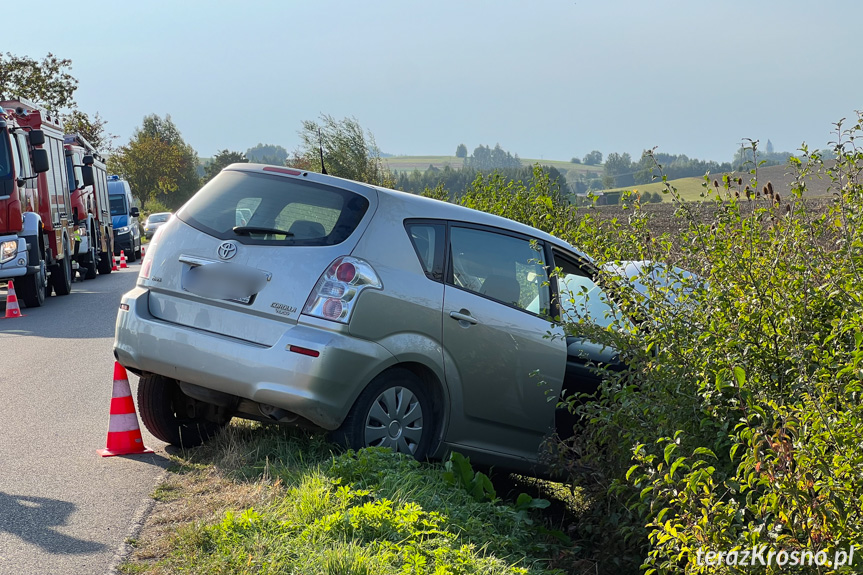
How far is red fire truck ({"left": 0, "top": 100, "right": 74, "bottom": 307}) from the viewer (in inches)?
659

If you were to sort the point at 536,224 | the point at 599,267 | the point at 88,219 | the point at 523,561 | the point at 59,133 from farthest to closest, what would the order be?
the point at 88,219
the point at 59,133
the point at 536,224
the point at 599,267
the point at 523,561

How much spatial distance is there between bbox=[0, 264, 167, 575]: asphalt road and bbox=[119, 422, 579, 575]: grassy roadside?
225 millimetres

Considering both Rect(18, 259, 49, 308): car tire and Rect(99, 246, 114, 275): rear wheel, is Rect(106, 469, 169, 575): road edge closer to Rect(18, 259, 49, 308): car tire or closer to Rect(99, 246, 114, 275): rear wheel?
Rect(18, 259, 49, 308): car tire

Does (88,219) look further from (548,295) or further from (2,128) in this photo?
(548,295)

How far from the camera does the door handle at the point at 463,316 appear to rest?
614 cm

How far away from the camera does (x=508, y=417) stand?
648 centimetres

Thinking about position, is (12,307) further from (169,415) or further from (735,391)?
(735,391)

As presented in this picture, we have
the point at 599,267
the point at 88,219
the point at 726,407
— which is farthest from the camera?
the point at 88,219

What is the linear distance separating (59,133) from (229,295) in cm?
1869

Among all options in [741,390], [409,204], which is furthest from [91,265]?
[741,390]

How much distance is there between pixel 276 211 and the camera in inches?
239

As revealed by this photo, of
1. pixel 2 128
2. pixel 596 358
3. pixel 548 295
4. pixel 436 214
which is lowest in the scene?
pixel 596 358

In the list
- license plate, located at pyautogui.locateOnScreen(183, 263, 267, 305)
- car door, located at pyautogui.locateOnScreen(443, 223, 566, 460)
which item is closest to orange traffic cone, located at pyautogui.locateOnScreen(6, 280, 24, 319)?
license plate, located at pyautogui.locateOnScreen(183, 263, 267, 305)

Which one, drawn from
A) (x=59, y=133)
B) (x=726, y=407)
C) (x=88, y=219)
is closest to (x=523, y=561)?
(x=726, y=407)
